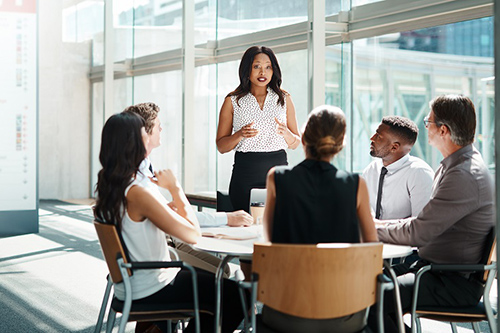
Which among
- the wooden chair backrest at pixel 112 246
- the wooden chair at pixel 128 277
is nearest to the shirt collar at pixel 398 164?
the wooden chair at pixel 128 277

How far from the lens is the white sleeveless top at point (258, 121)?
163 inches

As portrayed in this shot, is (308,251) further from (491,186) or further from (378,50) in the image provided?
(378,50)

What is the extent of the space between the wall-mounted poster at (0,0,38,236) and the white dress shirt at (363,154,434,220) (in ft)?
19.3

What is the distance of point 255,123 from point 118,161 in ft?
5.20

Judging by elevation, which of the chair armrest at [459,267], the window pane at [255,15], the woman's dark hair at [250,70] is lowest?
the chair armrest at [459,267]

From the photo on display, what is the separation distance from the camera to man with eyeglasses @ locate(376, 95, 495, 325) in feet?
9.01

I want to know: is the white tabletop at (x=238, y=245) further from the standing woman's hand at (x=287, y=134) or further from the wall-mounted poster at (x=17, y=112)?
the wall-mounted poster at (x=17, y=112)

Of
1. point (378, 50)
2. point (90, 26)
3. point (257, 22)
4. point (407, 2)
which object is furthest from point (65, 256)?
point (90, 26)

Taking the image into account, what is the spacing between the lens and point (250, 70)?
412cm

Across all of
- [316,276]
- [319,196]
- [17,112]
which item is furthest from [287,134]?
[17,112]

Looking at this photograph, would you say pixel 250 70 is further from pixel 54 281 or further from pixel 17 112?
pixel 17 112

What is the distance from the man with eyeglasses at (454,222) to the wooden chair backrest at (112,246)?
3.77 feet

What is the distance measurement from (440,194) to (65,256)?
16.7 ft

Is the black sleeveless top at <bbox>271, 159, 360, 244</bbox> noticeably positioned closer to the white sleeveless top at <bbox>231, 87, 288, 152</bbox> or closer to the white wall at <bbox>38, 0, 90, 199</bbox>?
the white sleeveless top at <bbox>231, 87, 288, 152</bbox>
